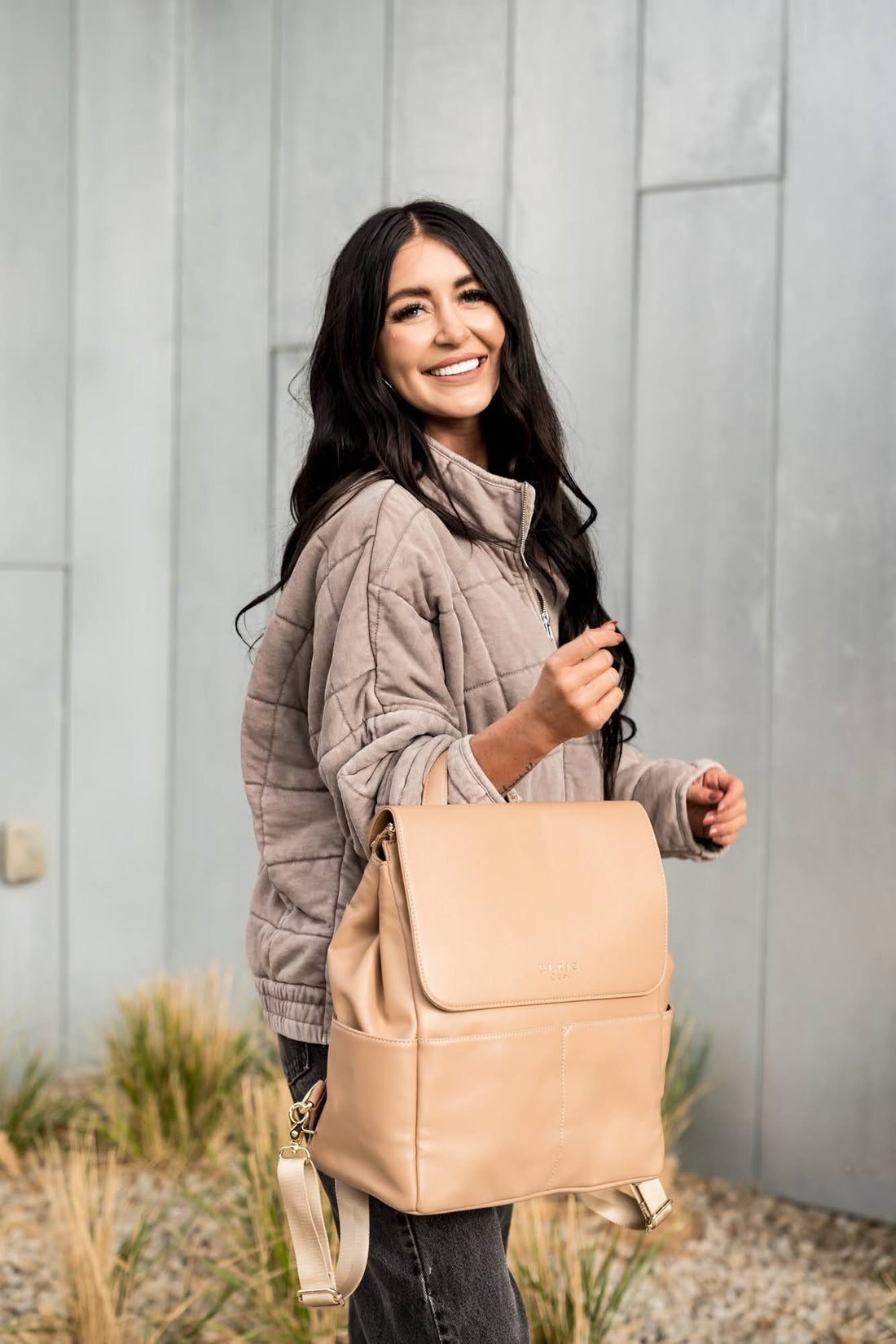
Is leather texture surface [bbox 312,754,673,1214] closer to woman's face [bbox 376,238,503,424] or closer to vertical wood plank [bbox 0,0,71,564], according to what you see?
woman's face [bbox 376,238,503,424]

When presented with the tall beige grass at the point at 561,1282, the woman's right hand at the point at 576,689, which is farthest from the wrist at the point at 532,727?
the tall beige grass at the point at 561,1282

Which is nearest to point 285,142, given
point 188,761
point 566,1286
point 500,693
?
point 188,761

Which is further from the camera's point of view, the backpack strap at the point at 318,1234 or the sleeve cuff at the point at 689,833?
the sleeve cuff at the point at 689,833

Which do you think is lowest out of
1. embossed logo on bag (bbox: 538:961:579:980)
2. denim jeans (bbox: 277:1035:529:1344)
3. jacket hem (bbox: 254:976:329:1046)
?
denim jeans (bbox: 277:1035:529:1344)

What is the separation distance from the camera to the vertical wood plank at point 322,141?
359cm

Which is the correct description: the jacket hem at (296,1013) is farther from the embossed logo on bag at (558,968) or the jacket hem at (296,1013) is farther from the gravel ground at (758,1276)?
the gravel ground at (758,1276)

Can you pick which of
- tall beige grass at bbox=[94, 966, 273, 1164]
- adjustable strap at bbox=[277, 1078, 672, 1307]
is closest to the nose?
adjustable strap at bbox=[277, 1078, 672, 1307]

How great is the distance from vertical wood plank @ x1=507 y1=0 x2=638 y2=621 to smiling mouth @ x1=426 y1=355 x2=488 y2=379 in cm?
158

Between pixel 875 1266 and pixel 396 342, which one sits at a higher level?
pixel 396 342

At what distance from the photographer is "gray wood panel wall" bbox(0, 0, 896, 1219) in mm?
3055

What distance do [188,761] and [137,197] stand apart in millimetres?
1592

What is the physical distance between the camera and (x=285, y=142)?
3727mm

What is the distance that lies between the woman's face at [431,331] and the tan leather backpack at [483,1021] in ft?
1.68

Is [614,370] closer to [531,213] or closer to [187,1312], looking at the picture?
[531,213]
